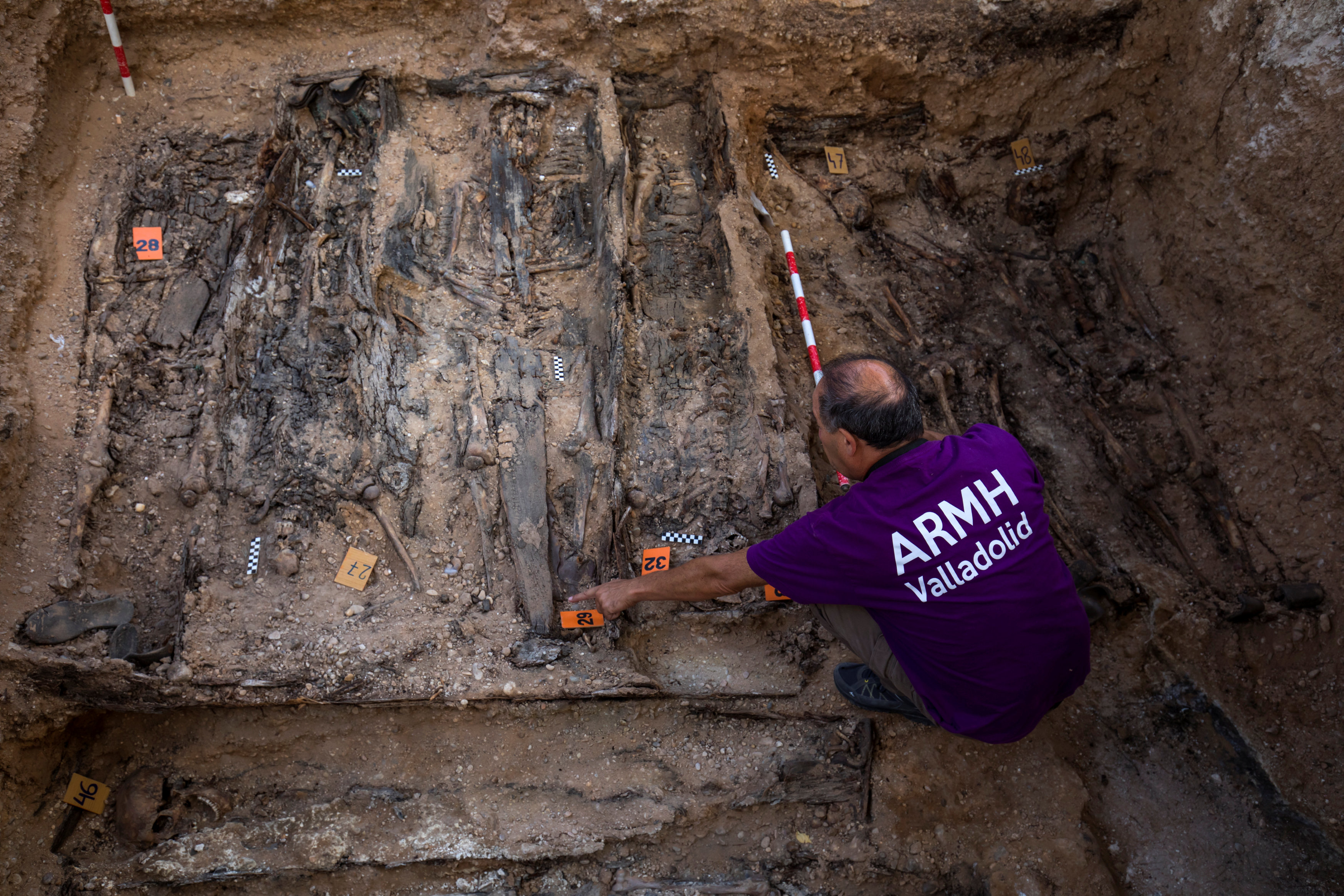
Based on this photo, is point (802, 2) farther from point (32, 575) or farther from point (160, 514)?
point (32, 575)

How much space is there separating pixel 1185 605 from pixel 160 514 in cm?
456

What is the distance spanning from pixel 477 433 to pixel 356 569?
81 centimetres

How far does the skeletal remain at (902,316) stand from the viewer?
174 inches

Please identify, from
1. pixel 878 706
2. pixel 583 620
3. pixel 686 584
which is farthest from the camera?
pixel 583 620

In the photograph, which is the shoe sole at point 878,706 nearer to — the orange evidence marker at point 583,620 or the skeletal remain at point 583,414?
the orange evidence marker at point 583,620

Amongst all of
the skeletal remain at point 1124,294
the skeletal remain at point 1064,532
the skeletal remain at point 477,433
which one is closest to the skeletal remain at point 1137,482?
the skeletal remain at point 1064,532

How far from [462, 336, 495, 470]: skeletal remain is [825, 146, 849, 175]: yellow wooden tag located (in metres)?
2.62

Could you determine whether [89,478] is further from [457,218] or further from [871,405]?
[871,405]

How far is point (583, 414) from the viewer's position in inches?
153

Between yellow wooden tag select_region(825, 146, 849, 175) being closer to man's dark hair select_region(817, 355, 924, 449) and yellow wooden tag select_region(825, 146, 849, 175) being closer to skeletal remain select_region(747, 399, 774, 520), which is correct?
skeletal remain select_region(747, 399, 774, 520)

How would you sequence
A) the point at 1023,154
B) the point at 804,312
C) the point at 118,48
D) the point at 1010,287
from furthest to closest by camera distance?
the point at 1023,154, the point at 1010,287, the point at 118,48, the point at 804,312

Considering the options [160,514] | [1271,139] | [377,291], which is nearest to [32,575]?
[160,514]

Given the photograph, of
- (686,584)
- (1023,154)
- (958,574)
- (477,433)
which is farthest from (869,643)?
(1023,154)

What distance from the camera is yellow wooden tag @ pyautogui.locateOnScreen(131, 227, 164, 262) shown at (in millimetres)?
4145
